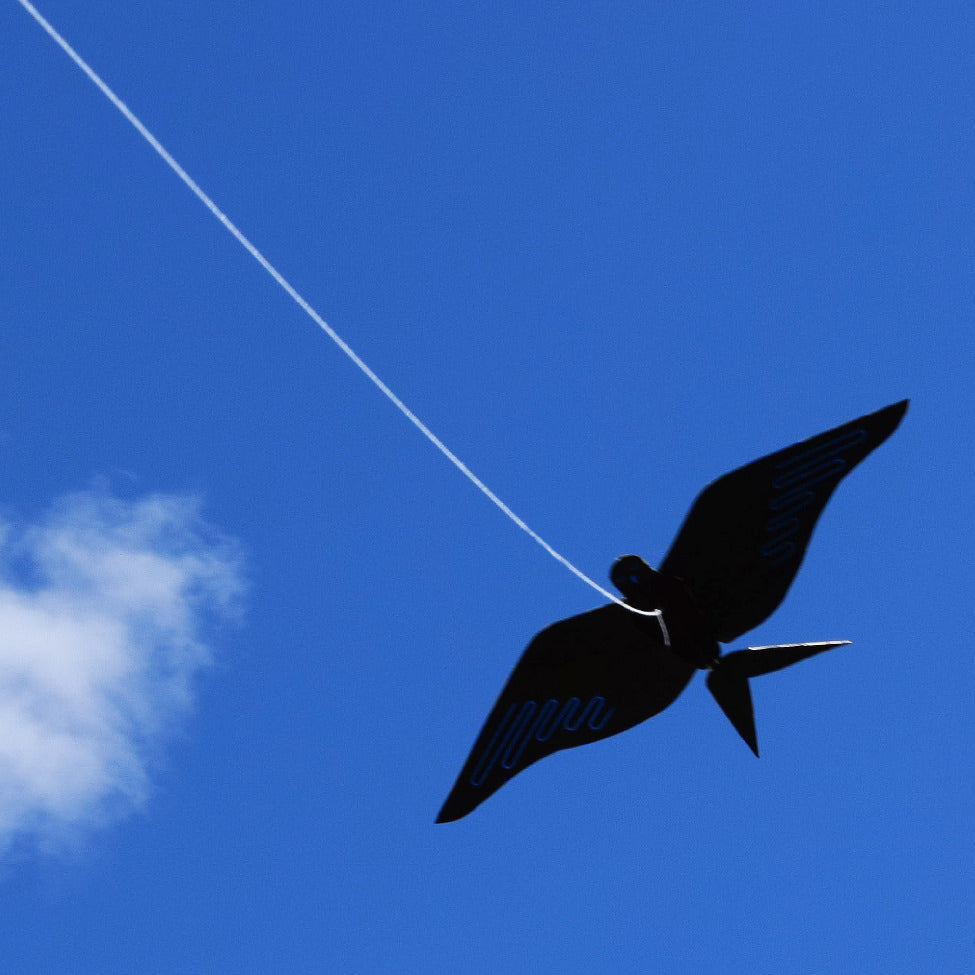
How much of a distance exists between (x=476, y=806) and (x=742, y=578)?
3233 mm

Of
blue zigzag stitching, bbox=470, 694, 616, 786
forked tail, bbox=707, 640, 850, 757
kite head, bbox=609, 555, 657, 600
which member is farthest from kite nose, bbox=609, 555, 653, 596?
blue zigzag stitching, bbox=470, 694, 616, 786

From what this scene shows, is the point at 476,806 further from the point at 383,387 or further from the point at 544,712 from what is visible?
the point at 383,387

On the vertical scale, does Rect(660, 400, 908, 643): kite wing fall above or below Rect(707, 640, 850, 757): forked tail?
above

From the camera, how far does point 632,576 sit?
39.1ft

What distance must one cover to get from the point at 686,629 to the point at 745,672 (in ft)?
2.44

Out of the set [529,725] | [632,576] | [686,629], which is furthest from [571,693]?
[632,576]

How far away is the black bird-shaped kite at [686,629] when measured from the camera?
11984 mm

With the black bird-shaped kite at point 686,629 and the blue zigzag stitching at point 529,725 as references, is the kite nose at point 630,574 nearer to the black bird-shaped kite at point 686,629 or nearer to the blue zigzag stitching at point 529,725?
the black bird-shaped kite at point 686,629

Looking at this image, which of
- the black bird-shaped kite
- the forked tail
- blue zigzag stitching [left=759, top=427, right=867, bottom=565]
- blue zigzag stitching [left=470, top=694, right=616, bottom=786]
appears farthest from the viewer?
blue zigzag stitching [left=470, top=694, right=616, bottom=786]

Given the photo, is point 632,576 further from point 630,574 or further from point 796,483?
point 796,483

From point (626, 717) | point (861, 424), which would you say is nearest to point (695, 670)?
point (626, 717)

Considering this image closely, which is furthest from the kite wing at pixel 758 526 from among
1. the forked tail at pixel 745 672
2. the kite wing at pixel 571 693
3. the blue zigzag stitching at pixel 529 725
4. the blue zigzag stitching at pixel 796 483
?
Answer: the blue zigzag stitching at pixel 529 725

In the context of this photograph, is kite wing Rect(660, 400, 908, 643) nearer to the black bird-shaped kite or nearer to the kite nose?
the black bird-shaped kite

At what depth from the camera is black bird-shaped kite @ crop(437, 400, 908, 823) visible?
472 inches
